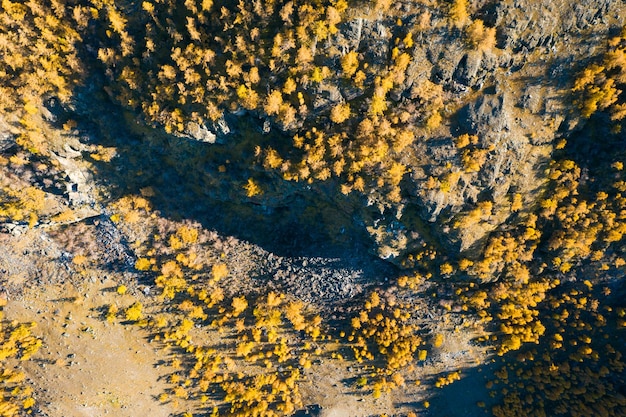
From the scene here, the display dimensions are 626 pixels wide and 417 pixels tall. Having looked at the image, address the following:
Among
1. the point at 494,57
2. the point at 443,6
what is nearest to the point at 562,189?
the point at 494,57

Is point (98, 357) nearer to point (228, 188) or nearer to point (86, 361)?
point (86, 361)

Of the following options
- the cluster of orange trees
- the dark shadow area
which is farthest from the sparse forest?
the cluster of orange trees

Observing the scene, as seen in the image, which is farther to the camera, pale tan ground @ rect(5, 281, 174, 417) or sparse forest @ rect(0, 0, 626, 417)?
pale tan ground @ rect(5, 281, 174, 417)

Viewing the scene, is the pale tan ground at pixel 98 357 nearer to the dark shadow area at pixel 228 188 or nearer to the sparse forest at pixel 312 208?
the sparse forest at pixel 312 208

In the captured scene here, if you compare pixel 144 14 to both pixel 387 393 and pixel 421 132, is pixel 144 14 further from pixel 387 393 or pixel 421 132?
pixel 387 393

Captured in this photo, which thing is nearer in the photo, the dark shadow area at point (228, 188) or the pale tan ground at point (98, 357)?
the dark shadow area at point (228, 188)

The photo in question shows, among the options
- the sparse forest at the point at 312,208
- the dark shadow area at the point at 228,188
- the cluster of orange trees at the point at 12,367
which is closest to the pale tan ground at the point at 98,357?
the sparse forest at the point at 312,208

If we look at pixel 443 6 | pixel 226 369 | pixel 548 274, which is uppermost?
pixel 443 6

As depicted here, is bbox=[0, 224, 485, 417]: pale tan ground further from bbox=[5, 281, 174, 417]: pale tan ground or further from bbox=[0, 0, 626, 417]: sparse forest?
bbox=[0, 0, 626, 417]: sparse forest
